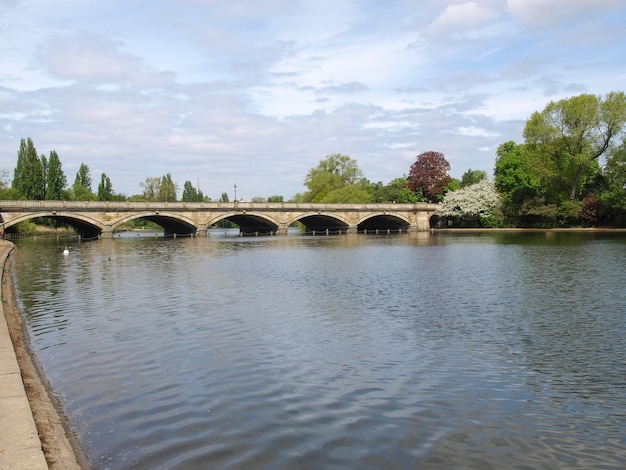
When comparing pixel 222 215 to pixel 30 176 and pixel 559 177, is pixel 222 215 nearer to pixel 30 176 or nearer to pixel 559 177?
pixel 30 176

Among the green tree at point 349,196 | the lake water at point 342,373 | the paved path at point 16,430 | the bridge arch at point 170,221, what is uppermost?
the green tree at point 349,196

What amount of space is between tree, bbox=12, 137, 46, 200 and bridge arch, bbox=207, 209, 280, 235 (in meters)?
29.8

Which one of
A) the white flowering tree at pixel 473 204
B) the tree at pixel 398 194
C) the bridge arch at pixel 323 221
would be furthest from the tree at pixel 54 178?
the white flowering tree at pixel 473 204

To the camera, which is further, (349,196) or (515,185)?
(349,196)

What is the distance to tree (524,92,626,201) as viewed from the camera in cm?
6638

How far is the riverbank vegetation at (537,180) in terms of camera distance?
2638 inches

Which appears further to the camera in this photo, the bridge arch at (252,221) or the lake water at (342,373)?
the bridge arch at (252,221)

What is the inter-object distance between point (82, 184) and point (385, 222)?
66843 millimetres

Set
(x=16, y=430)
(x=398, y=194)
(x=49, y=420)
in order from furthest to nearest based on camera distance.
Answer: (x=398, y=194)
(x=49, y=420)
(x=16, y=430)

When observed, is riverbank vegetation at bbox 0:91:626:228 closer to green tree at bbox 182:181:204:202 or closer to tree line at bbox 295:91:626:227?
tree line at bbox 295:91:626:227

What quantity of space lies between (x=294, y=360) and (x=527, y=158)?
227 feet

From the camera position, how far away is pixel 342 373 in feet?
34.6

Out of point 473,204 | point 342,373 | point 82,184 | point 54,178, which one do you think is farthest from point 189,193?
point 342,373

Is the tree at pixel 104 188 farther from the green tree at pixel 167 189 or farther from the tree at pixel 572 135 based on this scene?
the tree at pixel 572 135
